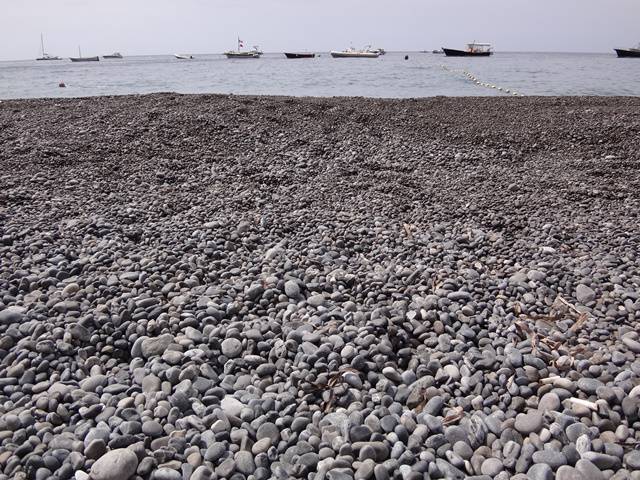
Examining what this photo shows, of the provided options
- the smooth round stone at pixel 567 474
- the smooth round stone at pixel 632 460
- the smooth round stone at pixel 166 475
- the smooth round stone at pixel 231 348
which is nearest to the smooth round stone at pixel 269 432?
the smooth round stone at pixel 166 475

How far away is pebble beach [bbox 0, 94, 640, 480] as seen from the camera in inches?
87.0

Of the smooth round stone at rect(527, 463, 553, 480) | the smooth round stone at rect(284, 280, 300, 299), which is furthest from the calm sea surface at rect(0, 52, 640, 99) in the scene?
the smooth round stone at rect(527, 463, 553, 480)

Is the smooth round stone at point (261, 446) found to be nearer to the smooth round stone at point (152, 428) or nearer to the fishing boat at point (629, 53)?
the smooth round stone at point (152, 428)

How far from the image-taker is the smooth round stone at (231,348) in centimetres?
297

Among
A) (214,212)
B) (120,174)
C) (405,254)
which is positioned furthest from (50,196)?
(405,254)

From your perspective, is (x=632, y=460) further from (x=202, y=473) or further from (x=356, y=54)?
(x=356, y=54)

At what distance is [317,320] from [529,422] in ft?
4.90

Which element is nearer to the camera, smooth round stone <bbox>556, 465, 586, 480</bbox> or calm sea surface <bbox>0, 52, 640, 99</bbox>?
smooth round stone <bbox>556, 465, 586, 480</bbox>

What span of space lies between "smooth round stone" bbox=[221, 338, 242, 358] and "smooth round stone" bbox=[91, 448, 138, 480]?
3.01 ft

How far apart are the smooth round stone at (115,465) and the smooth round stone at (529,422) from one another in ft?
6.28

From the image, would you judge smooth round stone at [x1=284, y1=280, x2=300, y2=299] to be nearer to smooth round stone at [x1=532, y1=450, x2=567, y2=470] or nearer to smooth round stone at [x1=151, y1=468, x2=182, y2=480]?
smooth round stone at [x1=151, y1=468, x2=182, y2=480]

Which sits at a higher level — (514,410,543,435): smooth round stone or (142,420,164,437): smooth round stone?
(514,410,543,435): smooth round stone

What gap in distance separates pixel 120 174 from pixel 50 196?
116 centimetres

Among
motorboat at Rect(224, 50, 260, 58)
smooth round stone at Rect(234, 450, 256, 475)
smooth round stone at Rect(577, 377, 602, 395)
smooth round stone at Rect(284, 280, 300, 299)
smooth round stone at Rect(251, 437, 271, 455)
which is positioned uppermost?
motorboat at Rect(224, 50, 260, 58)
